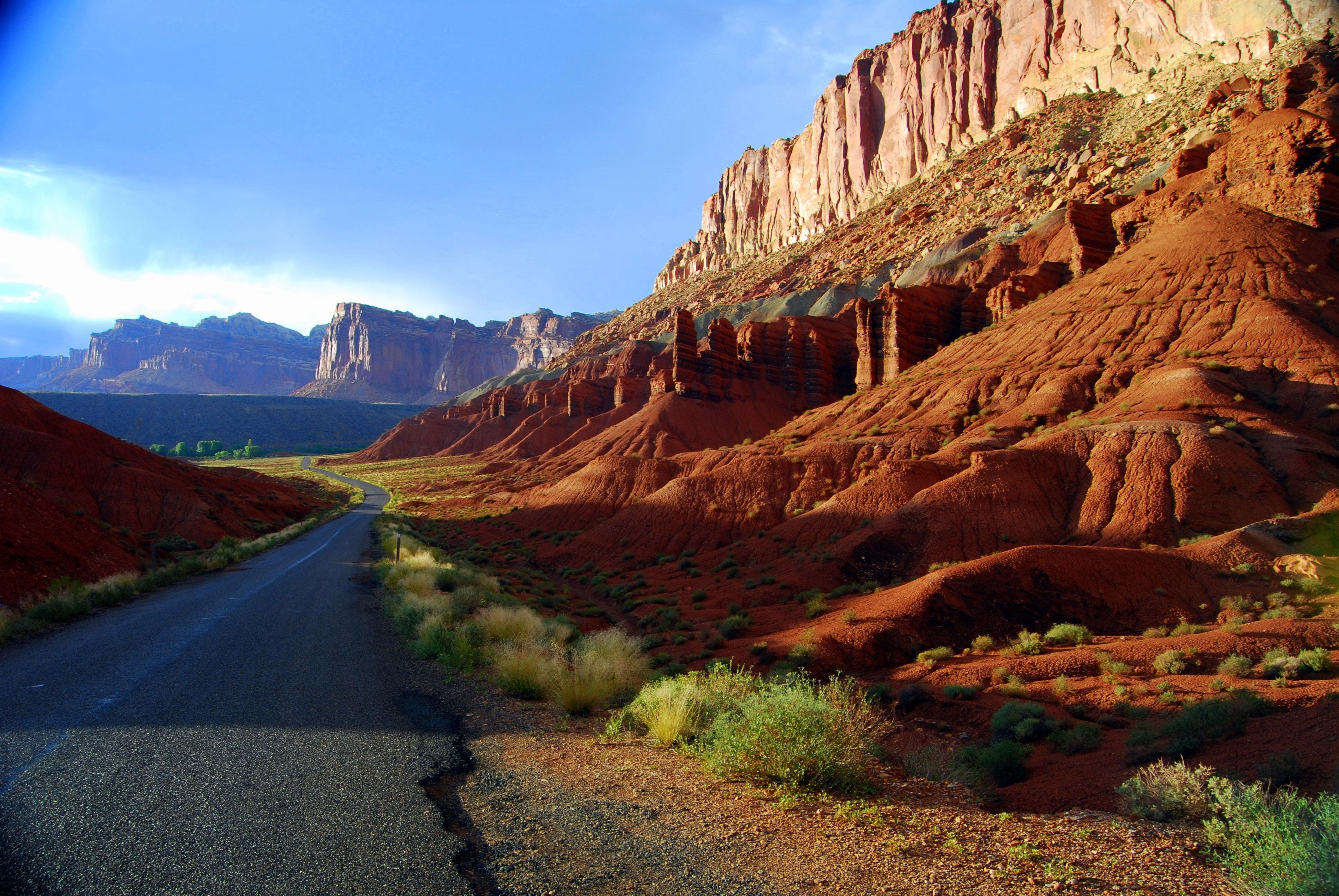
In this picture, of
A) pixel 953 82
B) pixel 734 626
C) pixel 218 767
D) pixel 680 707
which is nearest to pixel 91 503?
pixel 734 626

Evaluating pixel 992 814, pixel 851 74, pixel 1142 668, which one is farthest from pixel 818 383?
pixel 851 74

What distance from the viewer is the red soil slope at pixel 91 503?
21.2m

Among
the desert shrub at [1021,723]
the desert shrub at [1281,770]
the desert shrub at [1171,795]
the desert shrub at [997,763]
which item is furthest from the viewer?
the desert shrub at [1021,723]

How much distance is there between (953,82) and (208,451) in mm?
168662

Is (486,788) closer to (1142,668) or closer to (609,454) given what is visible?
(1142,668)

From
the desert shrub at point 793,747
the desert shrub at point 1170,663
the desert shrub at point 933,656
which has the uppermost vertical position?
the desert shrub at point 793,747

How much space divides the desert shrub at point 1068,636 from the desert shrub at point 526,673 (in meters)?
13.2

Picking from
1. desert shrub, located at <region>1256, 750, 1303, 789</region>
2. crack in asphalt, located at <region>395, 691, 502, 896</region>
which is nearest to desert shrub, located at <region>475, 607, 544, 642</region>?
crack in asphalt, located at <region>395, 691, 502, 896</region>

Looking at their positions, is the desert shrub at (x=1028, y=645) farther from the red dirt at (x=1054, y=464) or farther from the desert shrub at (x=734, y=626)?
the desert shrub at (x=734, y=626)

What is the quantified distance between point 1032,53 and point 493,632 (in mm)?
123732

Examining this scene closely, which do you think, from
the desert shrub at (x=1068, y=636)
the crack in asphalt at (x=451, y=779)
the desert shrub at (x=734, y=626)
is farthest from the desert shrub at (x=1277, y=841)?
the desert shrub at (x=734, y=626)

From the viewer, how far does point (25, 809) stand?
5355mm

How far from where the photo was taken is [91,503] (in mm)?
37094

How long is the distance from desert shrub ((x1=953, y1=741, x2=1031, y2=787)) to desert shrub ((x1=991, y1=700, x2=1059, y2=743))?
2.71ft
